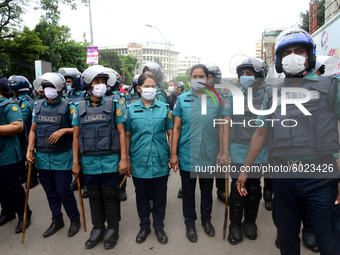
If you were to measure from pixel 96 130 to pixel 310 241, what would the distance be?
2.64m

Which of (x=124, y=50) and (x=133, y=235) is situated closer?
(x=133, y=235)

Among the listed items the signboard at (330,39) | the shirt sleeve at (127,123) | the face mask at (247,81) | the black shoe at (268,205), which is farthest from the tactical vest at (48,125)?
the signboard at (330,39)

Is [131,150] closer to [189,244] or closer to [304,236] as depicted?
[189,244]

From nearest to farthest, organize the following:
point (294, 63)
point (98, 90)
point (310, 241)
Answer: point (294, 63) < point (310, 241) < point (98, 90)

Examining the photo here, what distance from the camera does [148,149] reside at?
9.14 feet

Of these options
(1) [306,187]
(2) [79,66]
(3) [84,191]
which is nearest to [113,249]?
(3) [84,191]

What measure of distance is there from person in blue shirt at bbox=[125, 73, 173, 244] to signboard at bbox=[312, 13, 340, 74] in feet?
11.4

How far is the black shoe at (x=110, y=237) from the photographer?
2777mm

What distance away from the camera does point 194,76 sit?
9.66 feet

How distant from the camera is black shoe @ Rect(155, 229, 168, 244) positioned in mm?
2852

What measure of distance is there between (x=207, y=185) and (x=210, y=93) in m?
1.13

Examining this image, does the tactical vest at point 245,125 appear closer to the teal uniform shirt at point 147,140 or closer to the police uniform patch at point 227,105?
the police uniform patch at point 227,105

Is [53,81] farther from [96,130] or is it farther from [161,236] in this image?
[161,236]

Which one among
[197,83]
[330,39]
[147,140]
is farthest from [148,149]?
[330,39]
